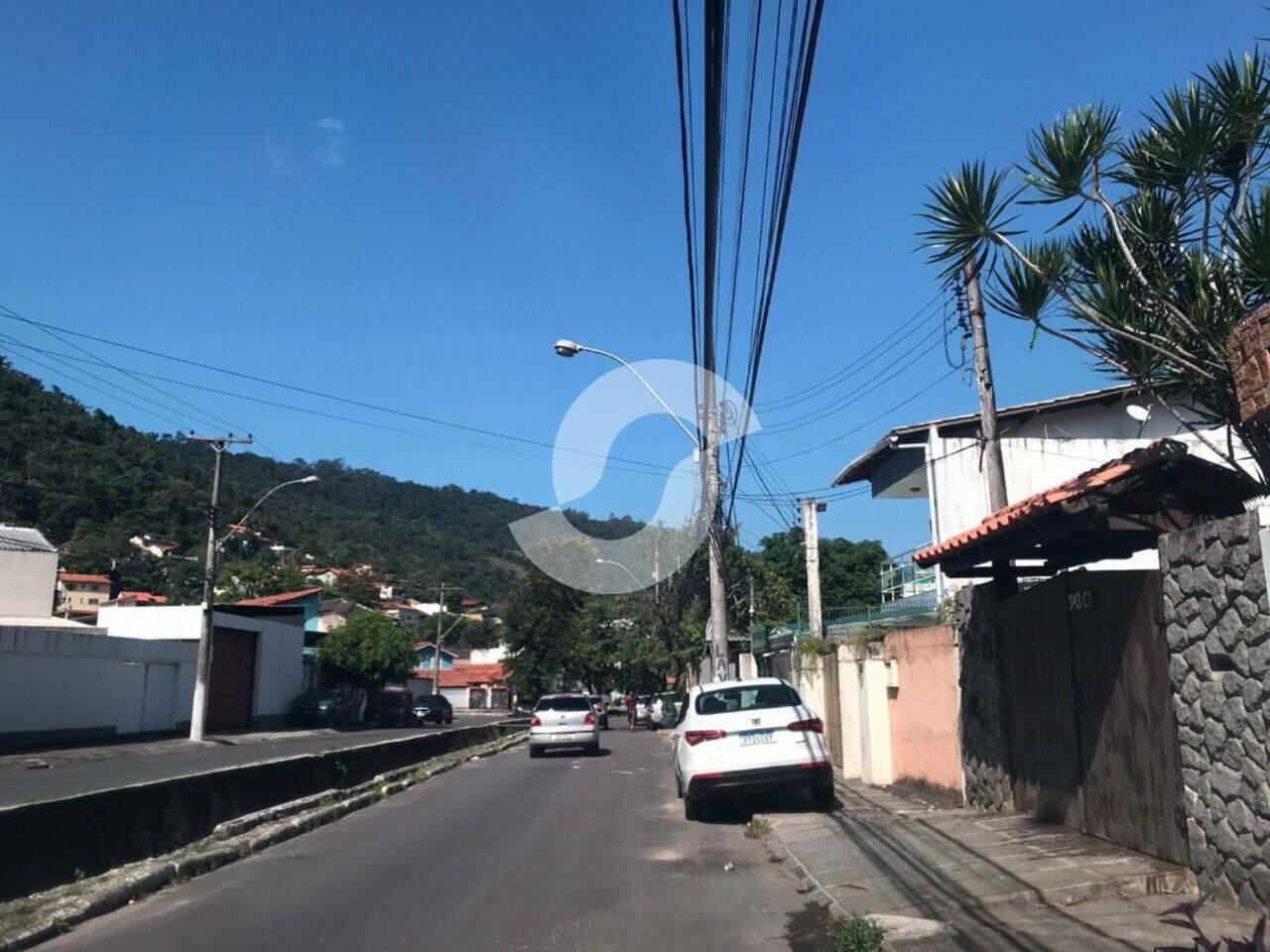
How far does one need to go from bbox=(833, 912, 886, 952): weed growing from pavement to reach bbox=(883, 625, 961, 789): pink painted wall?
20.0ft

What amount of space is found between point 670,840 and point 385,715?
39742 mm

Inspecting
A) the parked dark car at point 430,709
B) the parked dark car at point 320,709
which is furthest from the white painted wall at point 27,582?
the parked dark car at point 430,709

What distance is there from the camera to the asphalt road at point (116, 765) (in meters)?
18.2

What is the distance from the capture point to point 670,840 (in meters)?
11.4

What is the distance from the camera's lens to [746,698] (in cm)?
1308

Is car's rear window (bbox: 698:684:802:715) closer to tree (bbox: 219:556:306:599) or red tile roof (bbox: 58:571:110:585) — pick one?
tree (bbox: 219:556:306:599)

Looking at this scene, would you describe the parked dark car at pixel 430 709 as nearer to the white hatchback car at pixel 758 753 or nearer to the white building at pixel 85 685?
the white building at pixel 85 685

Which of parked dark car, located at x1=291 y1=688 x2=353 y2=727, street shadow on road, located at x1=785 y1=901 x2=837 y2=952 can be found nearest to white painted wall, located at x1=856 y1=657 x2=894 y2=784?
street shadow on road, located at x1=785 y1=901 x2=837 y2=952

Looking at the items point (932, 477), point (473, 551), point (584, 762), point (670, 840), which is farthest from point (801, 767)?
point (473, 551)

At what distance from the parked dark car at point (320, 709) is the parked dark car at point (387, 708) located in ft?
5.75

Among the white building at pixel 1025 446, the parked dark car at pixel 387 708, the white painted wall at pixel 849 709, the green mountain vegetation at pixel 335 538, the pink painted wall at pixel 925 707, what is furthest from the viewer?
the green mountain vegetation at pixel 335 538

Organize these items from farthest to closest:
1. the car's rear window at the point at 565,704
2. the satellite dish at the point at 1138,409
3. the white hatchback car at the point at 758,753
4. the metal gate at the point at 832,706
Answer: the car's rear window at the point at 565,704
the metal gate at the point at 832,706
the white hatchback car at the point at 758,753
the satellite dish at the point at 1138,409

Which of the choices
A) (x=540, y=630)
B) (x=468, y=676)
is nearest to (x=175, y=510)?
(x=468, y=676)

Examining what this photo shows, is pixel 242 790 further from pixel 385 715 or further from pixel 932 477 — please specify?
pixel 385 715
